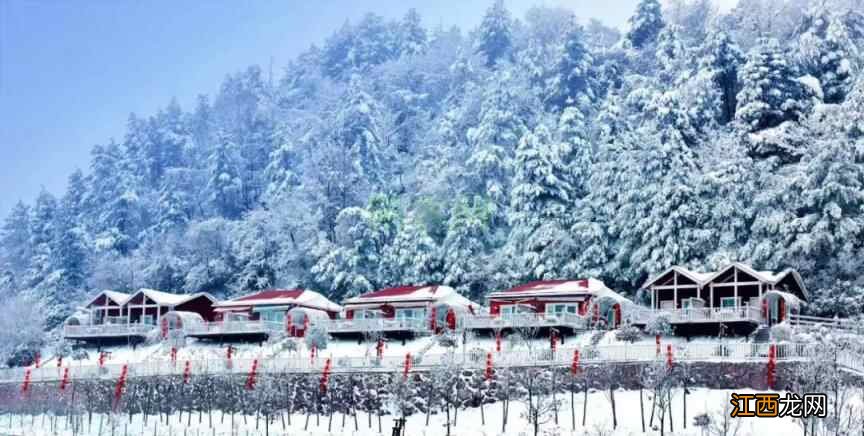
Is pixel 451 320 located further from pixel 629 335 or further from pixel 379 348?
pixel 629 335

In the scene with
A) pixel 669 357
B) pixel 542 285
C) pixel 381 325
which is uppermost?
pixel 542 285

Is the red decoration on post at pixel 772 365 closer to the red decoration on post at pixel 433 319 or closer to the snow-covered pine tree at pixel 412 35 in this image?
the red decoration on post at pixel 433 319

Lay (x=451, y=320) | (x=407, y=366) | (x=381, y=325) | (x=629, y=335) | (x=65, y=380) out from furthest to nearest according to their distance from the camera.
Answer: (x=451, y=320)
(x=65, y=380)
(x=381, y=325)
(x=629, y=335)
(x=407, y=366)

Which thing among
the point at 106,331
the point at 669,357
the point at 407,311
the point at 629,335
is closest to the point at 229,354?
the point at 407,311

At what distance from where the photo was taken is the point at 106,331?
2657 inches

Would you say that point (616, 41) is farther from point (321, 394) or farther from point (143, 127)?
point (321, 394)

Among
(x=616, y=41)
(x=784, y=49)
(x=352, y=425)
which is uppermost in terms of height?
(x=616, y=41)

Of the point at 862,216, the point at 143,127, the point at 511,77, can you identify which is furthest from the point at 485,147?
the point at 143,127

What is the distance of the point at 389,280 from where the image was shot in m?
73.4

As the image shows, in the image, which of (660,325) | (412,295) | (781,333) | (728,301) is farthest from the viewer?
(412,295)

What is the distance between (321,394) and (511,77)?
42.3 meters

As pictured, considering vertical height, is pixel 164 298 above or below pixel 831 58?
below

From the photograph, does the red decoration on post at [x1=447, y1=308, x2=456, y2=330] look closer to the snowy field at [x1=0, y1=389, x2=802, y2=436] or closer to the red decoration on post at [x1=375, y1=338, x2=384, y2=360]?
the red decoration on post at [x1=375, y1=338, x2=384, y2=360]

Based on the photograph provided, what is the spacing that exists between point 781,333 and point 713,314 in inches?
194
